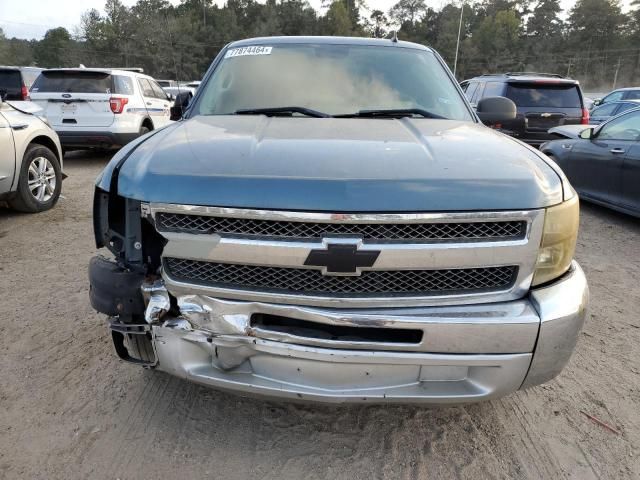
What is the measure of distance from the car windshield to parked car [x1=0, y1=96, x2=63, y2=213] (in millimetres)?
3249

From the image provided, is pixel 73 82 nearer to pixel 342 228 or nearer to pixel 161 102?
pixel 161 102

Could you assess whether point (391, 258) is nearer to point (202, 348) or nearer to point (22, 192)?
point (202, 348)

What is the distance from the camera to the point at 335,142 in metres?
2.30

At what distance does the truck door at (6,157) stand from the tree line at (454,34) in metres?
47.2

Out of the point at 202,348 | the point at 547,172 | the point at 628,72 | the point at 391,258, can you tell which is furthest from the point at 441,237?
the point at 628,72

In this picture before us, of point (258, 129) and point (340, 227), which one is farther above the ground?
point (258, 129)

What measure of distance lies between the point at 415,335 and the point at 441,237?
1.28 ft

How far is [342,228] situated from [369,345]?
458 mm

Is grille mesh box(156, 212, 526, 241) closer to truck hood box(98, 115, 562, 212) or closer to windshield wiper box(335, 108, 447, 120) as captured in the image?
truck hood box(98, 115, 562, 212)

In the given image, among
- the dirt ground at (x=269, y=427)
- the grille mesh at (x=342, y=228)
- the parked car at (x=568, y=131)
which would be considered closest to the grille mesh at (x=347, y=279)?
the grille mesh at (x=342, y=228)

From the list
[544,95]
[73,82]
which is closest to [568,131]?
[544,95]

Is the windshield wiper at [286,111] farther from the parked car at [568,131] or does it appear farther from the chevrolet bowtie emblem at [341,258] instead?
the parked car at [568,131]

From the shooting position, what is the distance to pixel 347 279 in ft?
6.44

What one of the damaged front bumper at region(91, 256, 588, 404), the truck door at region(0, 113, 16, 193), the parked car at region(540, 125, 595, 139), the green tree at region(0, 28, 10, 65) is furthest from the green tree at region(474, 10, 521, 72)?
the damaged front bumper at region(91, 256, 588, 404)
